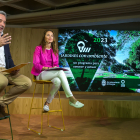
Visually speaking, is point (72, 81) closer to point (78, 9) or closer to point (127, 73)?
point (127, 73)

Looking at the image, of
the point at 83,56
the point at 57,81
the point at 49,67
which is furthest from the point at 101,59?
the point at 57,81

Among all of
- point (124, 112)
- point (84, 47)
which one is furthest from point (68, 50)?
point (124, 112)

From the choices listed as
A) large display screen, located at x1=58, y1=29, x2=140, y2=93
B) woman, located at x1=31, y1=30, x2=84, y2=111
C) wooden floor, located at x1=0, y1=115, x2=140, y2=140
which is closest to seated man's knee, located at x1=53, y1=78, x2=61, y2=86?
woman, located at x1=31, y1=30, x2=84, y2=111

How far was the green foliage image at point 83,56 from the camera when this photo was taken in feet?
20.7

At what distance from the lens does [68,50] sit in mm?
6410

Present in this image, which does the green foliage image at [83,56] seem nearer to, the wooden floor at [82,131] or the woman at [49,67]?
the wooden floor at [82,131]

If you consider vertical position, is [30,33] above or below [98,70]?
above

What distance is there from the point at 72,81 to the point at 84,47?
45.1 inches

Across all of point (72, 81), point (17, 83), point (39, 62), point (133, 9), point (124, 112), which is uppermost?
point (133, 9)

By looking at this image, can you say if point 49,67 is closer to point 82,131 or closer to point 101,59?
point 82,131

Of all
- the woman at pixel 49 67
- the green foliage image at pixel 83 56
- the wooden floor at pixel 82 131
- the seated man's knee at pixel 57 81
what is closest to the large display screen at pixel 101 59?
the green foliage image at pixel 83 56

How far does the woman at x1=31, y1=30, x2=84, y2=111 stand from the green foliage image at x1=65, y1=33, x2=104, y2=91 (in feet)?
10.0

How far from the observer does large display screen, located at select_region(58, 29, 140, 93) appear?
6.10 metres

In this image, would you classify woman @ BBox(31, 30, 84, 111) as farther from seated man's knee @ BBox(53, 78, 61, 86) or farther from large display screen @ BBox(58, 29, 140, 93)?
large display screen @ BBox(58, 29, 140, 93)
